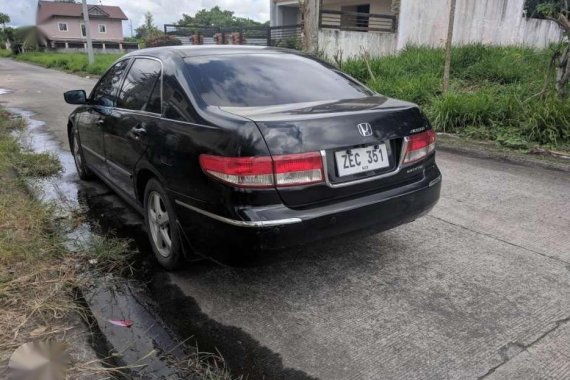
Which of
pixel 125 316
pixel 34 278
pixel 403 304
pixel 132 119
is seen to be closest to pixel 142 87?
pixel 132 119

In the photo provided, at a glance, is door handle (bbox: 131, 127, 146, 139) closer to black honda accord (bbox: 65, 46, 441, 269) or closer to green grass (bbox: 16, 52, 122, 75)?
black honda accord (bbox: 65, 46, 441, 269)

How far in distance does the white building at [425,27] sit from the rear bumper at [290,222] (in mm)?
12385

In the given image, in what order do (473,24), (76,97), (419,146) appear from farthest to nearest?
(473,24)
(76,97)
(419,146)

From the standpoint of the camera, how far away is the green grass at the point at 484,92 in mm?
6781

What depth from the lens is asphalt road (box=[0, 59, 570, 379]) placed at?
2328mm

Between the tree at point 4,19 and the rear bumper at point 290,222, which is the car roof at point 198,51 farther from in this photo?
the tree at point 4,19

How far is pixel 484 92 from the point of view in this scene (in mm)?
8438

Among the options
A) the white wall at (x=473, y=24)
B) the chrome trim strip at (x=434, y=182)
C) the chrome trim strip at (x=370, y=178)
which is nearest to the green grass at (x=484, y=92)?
the chrome trim strip at (x=434, y=182)

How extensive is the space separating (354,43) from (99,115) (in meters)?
12.9

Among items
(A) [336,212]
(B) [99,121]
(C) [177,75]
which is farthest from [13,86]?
(A) [336,212]

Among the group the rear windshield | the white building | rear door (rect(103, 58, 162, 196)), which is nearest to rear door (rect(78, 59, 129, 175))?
rear door (rect(103, 58, 162, 196))

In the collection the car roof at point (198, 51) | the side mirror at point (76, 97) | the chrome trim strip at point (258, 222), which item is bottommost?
the chrome trim strip at point (258, 222)

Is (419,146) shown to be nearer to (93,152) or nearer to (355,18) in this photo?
(93,152)

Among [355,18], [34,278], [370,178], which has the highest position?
[355,18]
